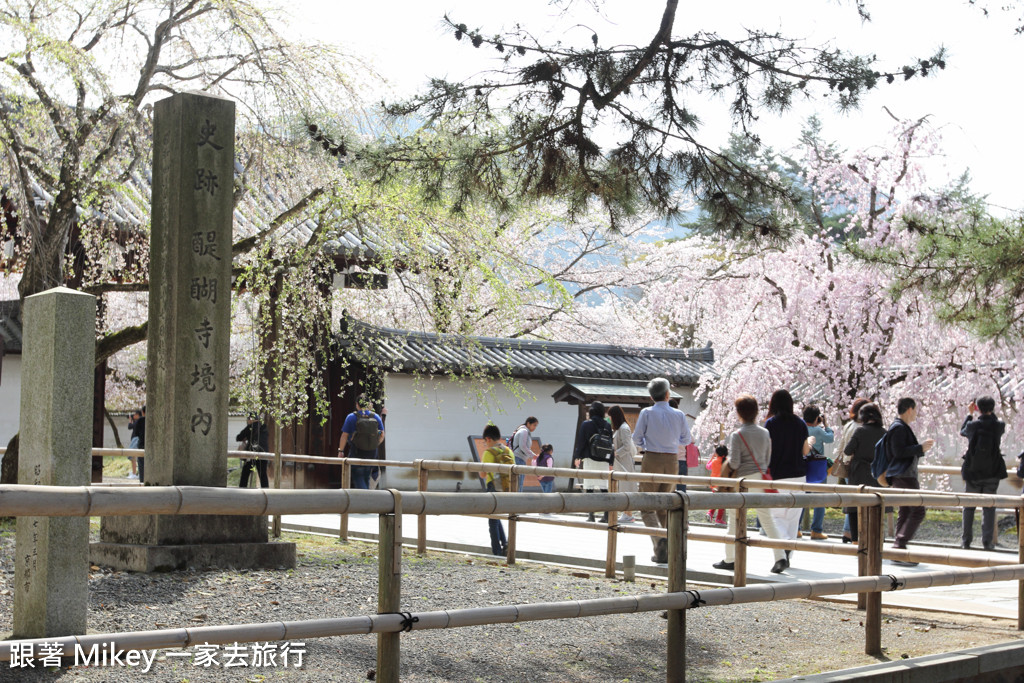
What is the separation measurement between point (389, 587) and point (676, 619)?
148cm

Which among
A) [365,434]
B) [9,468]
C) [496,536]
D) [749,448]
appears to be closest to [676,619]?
[749,448]

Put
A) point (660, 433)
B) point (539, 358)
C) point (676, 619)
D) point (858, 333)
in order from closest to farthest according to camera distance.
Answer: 1. point (676, 619)
2. point (660, 433)
3. point (858, 333)
4. point (539, 358)

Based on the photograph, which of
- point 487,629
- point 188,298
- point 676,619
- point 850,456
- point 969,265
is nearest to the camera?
point 676,619

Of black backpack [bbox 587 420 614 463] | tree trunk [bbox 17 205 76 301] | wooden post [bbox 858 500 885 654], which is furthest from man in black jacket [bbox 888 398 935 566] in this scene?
tree trunk [bbox 17 205 76 301]

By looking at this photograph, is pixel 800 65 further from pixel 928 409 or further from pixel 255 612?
pixel 928 409

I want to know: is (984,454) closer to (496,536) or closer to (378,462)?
(496,536)

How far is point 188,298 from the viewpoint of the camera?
23.1 feet

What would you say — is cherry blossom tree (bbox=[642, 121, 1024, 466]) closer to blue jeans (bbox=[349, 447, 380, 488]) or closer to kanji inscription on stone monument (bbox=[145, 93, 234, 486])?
blue jeans (bbox=[349, 447, 380, 488])

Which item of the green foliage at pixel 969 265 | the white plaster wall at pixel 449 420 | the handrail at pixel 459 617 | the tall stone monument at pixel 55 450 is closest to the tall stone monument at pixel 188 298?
the tall stone monument at pixel 55 450

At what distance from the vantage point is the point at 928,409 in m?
18.4

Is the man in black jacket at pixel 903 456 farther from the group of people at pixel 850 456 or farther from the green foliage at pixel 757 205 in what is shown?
the green foliage at pixel 757 205

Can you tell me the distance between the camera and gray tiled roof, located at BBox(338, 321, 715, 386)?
19.2 metres

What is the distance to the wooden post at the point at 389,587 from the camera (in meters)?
3.82

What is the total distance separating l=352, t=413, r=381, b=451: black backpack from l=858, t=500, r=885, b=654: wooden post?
381 inches
